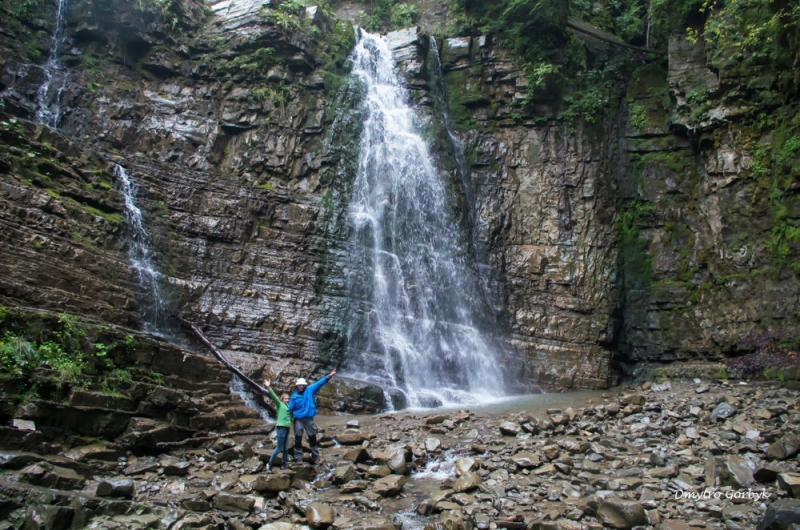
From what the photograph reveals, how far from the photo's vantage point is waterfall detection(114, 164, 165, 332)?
13329mm

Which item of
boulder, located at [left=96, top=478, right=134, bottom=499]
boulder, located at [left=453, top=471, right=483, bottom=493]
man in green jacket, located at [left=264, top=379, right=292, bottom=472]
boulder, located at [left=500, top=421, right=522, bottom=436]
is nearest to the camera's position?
boulder, located at [left=96, top=478, right=134, bottom=499]

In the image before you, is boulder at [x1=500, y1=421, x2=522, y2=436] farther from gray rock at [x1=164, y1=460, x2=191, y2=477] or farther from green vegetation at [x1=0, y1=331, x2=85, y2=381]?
green vegetation at [x1=0, y1=331, x2=85, y2=381]

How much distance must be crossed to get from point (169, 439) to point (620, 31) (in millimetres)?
23794

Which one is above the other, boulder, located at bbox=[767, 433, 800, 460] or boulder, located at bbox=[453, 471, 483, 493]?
boulder, located at bbox=[767, 433, 800, 460]

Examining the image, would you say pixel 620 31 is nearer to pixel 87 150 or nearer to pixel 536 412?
pixel 536 412

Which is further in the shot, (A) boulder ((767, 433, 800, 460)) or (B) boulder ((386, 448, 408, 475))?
(B) boulder ((386, 448, 408, 475))

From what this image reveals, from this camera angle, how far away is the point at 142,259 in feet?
46.2

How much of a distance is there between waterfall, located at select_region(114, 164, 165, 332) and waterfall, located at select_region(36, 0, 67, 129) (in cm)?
385

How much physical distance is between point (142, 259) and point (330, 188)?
6579mm

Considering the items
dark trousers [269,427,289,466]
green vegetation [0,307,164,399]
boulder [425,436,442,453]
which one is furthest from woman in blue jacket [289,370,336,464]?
green vegetation [0,307,164,399]

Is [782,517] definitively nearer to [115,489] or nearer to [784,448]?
[784,448]

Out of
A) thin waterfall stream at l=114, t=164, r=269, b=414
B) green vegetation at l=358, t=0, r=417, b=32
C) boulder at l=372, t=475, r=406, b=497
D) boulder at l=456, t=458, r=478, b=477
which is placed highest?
green vegetation at l=358, t=0, r=417, b=32

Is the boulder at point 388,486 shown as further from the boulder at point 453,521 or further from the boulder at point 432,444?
the boulder at point 432,444

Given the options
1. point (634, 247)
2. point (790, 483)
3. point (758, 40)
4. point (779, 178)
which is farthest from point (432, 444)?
point (758, 40)
